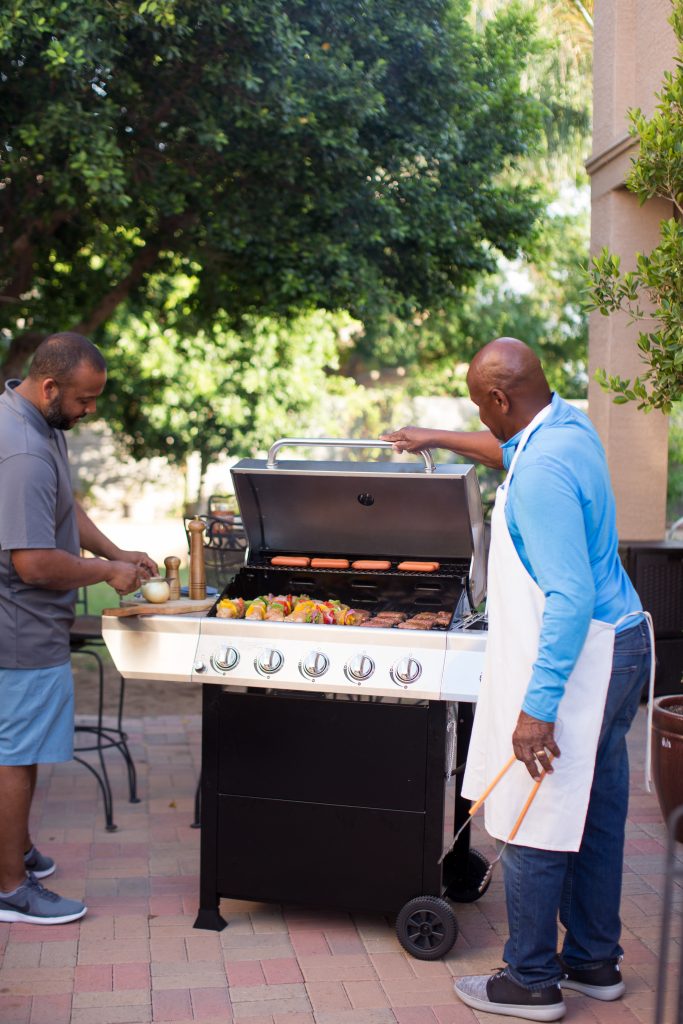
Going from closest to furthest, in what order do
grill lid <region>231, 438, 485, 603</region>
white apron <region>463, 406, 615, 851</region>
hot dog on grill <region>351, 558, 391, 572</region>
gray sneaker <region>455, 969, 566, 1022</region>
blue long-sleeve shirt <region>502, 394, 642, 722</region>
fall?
blue long-sleeve shirt <region>502, 394, 642, 722</region> → white apron <region>463, 406, 615, 851</region> → gray sneaker <region>455, 969, 566, 1022</region> → grill lid <region>231, 438, 485, 603</region> → hot dog on grill <region>351, 558, 391, 572</region>

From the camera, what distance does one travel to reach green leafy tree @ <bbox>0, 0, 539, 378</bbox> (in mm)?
5277

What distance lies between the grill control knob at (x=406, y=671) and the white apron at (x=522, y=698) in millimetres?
336

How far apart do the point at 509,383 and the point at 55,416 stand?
4.86 ft

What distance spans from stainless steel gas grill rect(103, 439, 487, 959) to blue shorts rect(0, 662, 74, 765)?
12.0 inches

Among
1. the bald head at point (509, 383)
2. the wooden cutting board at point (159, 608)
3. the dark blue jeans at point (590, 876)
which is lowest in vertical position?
the dark blue jeans at point (590, 876)

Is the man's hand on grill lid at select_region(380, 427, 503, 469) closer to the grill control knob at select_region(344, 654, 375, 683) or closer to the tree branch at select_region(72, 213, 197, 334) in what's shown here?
the grill control knob at select_region(344, 654, 375, 683)

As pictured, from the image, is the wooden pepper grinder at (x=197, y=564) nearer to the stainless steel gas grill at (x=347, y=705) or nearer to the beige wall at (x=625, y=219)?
the stainless steel gas grill at (x=347, y=705)

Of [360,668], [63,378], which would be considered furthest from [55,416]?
[360,668]

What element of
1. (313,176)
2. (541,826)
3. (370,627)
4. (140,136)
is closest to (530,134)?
(313,176)

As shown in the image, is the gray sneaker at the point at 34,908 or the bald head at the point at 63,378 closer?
the bald head at the point at 63,378

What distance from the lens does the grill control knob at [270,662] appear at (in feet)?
10.7

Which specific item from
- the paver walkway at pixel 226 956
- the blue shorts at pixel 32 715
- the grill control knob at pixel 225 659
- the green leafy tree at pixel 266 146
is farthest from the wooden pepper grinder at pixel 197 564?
the green leafy tree at pixel 266 146

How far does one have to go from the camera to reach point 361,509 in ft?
12.1

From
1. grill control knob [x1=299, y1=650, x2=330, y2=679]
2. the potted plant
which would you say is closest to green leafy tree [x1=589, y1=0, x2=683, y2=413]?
the potted plant
